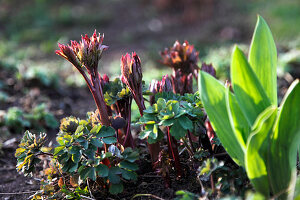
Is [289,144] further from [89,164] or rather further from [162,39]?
[162,39]

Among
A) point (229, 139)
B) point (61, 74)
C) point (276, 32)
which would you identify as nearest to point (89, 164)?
point (229, 139)

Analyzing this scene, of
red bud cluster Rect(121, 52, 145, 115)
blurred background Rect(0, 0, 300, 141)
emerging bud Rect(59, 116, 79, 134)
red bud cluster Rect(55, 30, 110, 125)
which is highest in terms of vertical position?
blurred background Rect(0, 0, 300, 141)

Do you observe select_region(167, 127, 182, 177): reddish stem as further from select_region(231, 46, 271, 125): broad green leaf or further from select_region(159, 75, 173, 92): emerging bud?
select_region(231, 46, 271, 125): broad green leaf

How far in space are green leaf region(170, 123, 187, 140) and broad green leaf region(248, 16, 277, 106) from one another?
15.1 inches

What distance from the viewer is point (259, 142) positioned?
117 cm

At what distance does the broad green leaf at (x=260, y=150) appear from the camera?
1116 millimetres

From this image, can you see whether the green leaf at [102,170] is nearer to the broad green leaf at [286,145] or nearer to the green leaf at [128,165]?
Answer: the green leaf at [128,165]

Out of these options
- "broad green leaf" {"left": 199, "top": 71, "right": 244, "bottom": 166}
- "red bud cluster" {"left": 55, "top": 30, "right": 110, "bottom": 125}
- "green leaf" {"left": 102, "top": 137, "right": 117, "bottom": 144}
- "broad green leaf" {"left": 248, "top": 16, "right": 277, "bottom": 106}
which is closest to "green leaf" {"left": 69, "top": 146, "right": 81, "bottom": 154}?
"green leaf" {"left": 102, "top": 137, "right": 117, "bottom": 144}

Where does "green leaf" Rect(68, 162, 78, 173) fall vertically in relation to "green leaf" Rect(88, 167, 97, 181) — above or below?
above

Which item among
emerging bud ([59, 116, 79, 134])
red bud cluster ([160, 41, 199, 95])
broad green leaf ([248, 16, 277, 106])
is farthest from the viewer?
red bud cluster ([160, 41, 199, 95])

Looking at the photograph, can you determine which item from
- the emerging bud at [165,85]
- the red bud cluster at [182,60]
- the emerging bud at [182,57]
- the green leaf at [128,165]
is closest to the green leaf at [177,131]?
the green leaf at [128,165]

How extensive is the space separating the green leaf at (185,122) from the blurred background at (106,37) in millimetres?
1820

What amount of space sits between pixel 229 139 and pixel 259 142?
182mm

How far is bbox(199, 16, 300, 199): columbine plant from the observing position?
1.19m
